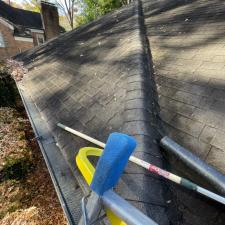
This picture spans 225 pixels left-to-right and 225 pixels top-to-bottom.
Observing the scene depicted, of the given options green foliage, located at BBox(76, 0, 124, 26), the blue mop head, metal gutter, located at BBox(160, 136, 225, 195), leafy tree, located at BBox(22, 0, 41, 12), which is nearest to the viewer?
the blue mop head

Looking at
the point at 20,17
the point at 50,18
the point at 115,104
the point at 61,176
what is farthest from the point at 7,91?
the point at 20,17

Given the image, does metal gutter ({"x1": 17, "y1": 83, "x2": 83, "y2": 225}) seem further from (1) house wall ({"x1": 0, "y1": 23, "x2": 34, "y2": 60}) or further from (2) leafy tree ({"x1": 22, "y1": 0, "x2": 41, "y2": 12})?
(2) leafy tree ({"x1": 22, "y1": 0, "x2": 41, "y2": 12})

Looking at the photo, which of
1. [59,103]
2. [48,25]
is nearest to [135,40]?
[59,103]

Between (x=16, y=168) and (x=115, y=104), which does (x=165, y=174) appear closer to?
(x=115, y=104)

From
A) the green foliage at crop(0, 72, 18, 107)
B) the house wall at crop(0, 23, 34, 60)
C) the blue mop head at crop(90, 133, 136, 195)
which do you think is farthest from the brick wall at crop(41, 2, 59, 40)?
the blue mop head at crop(90, 133, 136, 195)

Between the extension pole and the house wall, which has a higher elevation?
the extension pole

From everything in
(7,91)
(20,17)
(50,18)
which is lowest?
(7,91)

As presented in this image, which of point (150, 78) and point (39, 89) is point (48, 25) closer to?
point (39, 89)

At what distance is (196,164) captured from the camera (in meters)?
1.77

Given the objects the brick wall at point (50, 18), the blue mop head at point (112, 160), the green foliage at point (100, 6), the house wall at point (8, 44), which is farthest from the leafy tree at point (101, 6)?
the blue mop head at point (112, 160)

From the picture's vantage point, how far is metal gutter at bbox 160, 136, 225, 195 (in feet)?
5.23

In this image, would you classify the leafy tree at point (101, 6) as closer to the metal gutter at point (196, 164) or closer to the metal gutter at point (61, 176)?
the metal gutter at point (61, 176)

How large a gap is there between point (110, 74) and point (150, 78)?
0.81m

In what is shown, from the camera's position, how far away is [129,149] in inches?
44.9
